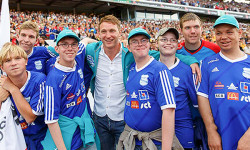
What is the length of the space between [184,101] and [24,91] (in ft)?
5.89

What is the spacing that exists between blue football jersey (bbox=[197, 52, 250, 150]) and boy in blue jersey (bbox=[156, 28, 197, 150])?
237 mm

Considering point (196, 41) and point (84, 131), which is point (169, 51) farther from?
point (84, 131)

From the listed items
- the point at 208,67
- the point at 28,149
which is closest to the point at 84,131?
the point at 28,149

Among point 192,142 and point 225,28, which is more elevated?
point 225,28

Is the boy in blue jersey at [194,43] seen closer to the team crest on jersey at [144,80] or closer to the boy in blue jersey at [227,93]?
the boy in blue jersey at [227,93]

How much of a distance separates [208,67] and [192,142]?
848 millimetres

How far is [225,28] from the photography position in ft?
6.70

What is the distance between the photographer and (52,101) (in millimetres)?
2010

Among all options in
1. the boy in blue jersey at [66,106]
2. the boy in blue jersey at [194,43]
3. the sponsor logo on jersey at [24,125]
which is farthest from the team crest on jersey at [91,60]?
the boy in blue jersey at [194,43]

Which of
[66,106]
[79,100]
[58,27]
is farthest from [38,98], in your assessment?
[58,27]

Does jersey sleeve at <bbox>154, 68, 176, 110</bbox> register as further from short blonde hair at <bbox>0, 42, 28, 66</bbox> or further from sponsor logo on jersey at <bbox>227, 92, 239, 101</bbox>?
short blonde hair at <bbox>0, 42, 28, 66</bbox>

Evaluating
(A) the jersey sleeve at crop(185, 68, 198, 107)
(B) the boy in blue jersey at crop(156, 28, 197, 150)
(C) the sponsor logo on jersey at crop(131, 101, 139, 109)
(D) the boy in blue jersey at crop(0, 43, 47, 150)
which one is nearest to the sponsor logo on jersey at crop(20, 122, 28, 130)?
(D) the boy in blue jersey at crop(0, 43, 47, 150)

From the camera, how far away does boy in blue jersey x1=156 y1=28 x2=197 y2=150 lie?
6.92 feet

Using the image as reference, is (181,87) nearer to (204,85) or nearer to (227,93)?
(204,85)
